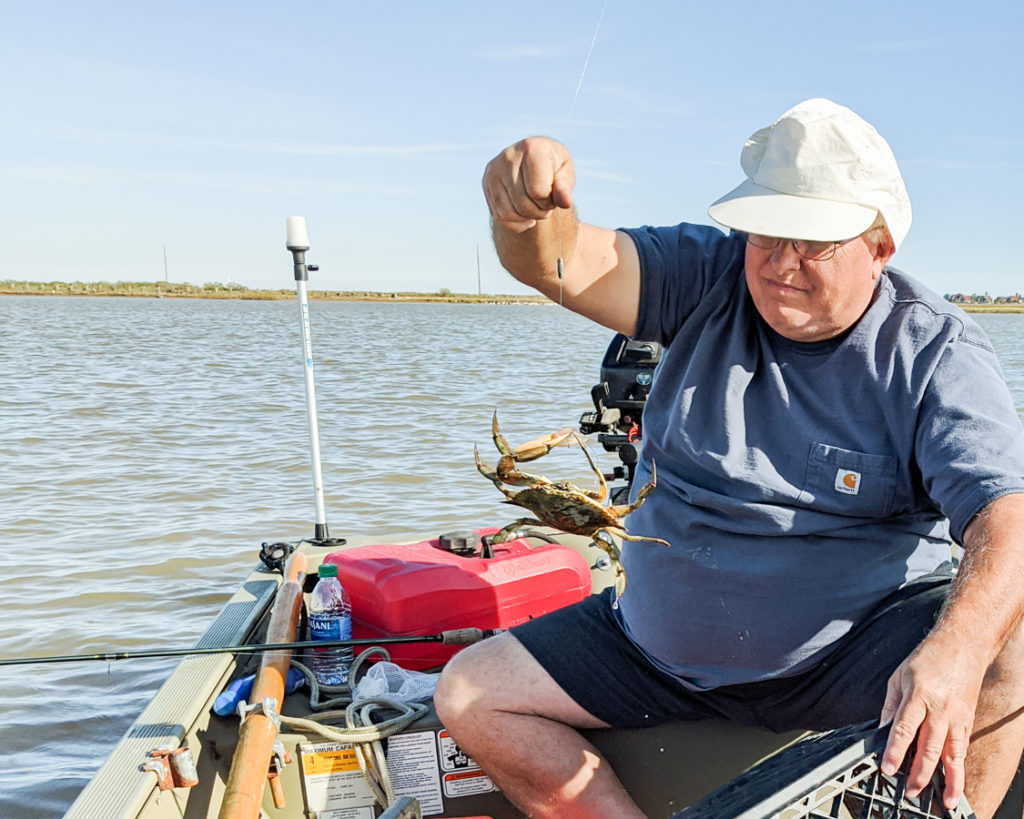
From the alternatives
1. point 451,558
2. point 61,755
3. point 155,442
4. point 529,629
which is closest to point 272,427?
point 155,442

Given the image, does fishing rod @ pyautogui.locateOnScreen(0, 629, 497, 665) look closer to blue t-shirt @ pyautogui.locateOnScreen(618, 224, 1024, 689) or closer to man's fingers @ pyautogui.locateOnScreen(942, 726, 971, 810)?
blue t-shirt @ pyautogui.locateOnScreen(618, 224, 1024, 689)

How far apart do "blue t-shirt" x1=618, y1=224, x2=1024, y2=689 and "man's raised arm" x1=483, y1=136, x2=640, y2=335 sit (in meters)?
0.09

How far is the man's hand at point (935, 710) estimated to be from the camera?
5.31 ft

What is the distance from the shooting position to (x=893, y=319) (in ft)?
7.63

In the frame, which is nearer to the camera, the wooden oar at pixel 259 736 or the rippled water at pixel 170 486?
the wooden oar at pixel 259 736

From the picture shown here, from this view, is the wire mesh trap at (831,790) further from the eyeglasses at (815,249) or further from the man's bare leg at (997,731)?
the eyeglasses at (815,249)

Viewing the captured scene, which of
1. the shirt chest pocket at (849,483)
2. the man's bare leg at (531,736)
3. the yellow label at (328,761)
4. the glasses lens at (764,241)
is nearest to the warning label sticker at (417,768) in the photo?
the yellow label at (328,761)

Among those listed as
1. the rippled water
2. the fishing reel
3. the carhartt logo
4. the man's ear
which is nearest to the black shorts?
the carhartt logo

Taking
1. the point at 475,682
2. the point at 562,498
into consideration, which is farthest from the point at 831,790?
the point at 475,682

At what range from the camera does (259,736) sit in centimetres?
247

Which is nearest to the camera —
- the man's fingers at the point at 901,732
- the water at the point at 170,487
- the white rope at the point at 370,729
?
the man's fingers at the point at 901,732

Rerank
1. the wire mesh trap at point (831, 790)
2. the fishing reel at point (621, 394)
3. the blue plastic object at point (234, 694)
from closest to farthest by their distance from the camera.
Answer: the wire mesh trap at point (831, 790), the blue plastic object at point (234, 694), the fishing reel at point (621, 394)

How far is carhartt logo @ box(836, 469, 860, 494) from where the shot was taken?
2246mm

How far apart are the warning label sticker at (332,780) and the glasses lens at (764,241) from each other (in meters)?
1.70
